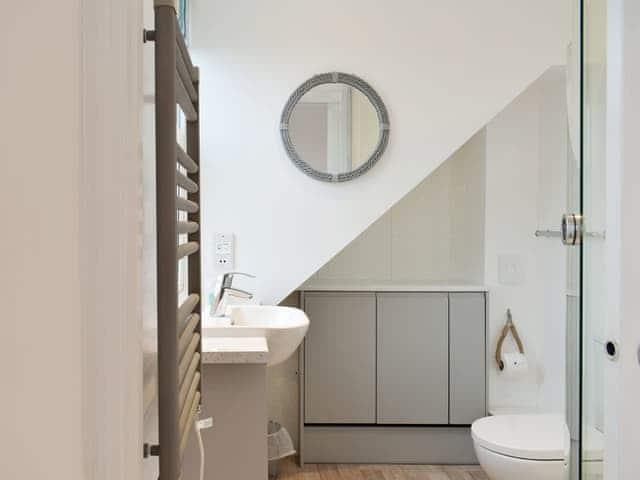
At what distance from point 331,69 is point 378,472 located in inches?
76.9

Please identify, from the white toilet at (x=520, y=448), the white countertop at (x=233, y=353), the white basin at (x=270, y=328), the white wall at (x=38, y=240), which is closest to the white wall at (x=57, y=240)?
the white wall at (x=38, y=240)

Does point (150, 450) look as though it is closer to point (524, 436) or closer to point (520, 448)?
point (520, 448)

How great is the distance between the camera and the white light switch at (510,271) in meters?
3.55

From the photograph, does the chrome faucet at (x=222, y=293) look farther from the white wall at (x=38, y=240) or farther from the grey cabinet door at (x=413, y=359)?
the white wall at (x=38, y=240)

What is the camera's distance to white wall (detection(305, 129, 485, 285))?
152 inches

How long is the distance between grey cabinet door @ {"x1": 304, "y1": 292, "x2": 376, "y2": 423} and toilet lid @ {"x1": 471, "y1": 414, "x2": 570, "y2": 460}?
71cm

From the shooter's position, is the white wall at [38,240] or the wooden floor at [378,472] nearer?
the white wall at [38,240]

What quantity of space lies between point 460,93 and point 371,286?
107 centimetres

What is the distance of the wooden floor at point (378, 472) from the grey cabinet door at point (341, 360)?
0.76ft

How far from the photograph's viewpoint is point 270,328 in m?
2.33

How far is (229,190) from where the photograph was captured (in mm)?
2979

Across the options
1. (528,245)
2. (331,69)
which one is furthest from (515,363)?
(331,69)

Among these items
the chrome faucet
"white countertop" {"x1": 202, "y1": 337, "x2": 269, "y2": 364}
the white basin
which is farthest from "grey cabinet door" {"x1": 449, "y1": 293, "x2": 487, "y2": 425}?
"white countertop" {"x1": 202, "y1": 337, "x2": 269, "y2": 364}
